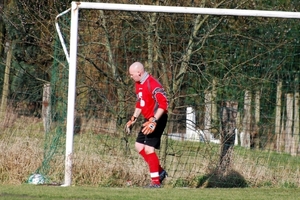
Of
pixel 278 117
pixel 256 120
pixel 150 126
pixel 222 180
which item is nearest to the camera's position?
pixel 150 126

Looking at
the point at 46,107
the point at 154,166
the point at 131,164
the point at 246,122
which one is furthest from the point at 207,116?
the point at 46,107

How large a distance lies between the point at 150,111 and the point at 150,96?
223 mm

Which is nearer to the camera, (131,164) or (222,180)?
(131,164)

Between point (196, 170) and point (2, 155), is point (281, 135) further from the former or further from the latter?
point (2, 155)

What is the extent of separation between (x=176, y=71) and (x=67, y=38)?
1924 mm

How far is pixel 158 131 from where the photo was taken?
10.6 meters

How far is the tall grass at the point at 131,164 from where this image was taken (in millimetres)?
11883

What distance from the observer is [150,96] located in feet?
34.6

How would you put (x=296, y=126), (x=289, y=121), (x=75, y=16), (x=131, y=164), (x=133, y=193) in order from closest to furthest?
(x=133, y=193), (x=75, y=16), (x=131, y=164), (x=289, y=121), (x=296, y=126)

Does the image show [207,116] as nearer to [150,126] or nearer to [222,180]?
[222,180]

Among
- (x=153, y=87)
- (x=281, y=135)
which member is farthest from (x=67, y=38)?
(x=281, y=135)

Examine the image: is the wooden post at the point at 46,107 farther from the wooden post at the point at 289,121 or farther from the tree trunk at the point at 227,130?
the wooden post at the point at 289,121

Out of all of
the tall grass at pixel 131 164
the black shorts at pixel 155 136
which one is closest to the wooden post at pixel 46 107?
the tall grass at pixel 131 164

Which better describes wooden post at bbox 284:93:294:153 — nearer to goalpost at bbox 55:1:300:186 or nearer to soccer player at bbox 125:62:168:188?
goalpost at bbox 55:1:300:186
